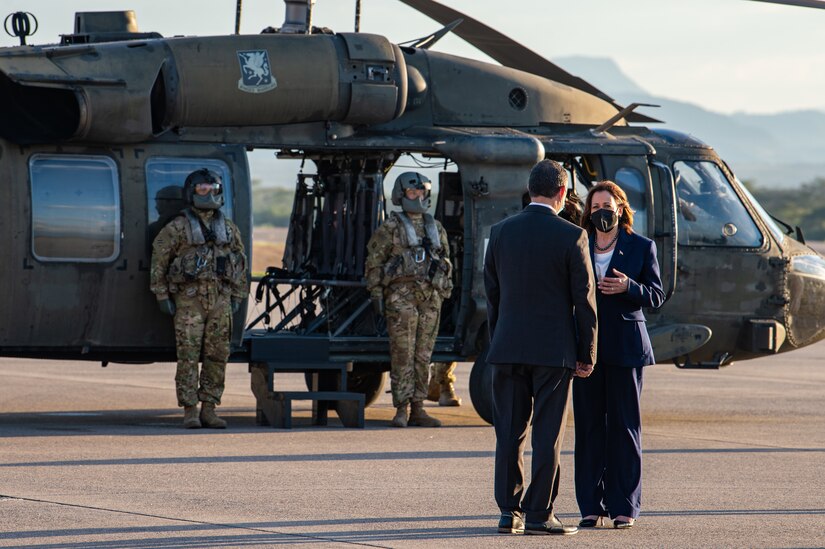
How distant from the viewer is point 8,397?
46.2ft

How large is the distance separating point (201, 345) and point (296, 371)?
0.91 metres

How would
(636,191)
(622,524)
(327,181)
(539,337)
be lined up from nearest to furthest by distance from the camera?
(539,337) < (622,524) < (636,191) < (327,181)

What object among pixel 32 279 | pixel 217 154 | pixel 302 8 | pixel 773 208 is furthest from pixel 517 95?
pixel 773 208

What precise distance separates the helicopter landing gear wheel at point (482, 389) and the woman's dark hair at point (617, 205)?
4.42m

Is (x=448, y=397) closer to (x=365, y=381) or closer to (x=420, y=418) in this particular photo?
(x=365, y=381)

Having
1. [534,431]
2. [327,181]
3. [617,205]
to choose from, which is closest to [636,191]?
[327,181]

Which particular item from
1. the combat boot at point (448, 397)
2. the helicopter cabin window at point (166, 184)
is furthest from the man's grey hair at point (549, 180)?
the combat boot at point (448, 397)

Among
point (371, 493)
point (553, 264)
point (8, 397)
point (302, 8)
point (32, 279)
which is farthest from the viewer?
point (8, 397)

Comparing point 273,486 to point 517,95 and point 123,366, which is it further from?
point 123,366

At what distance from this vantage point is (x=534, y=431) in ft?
24.0

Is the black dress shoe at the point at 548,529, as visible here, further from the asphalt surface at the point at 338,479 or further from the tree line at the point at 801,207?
the tree line at the point at 801,207

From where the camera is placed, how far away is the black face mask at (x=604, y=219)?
7660mm

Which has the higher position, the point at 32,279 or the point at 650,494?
the point at 32,279

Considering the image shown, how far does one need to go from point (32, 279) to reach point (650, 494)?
5.29m
